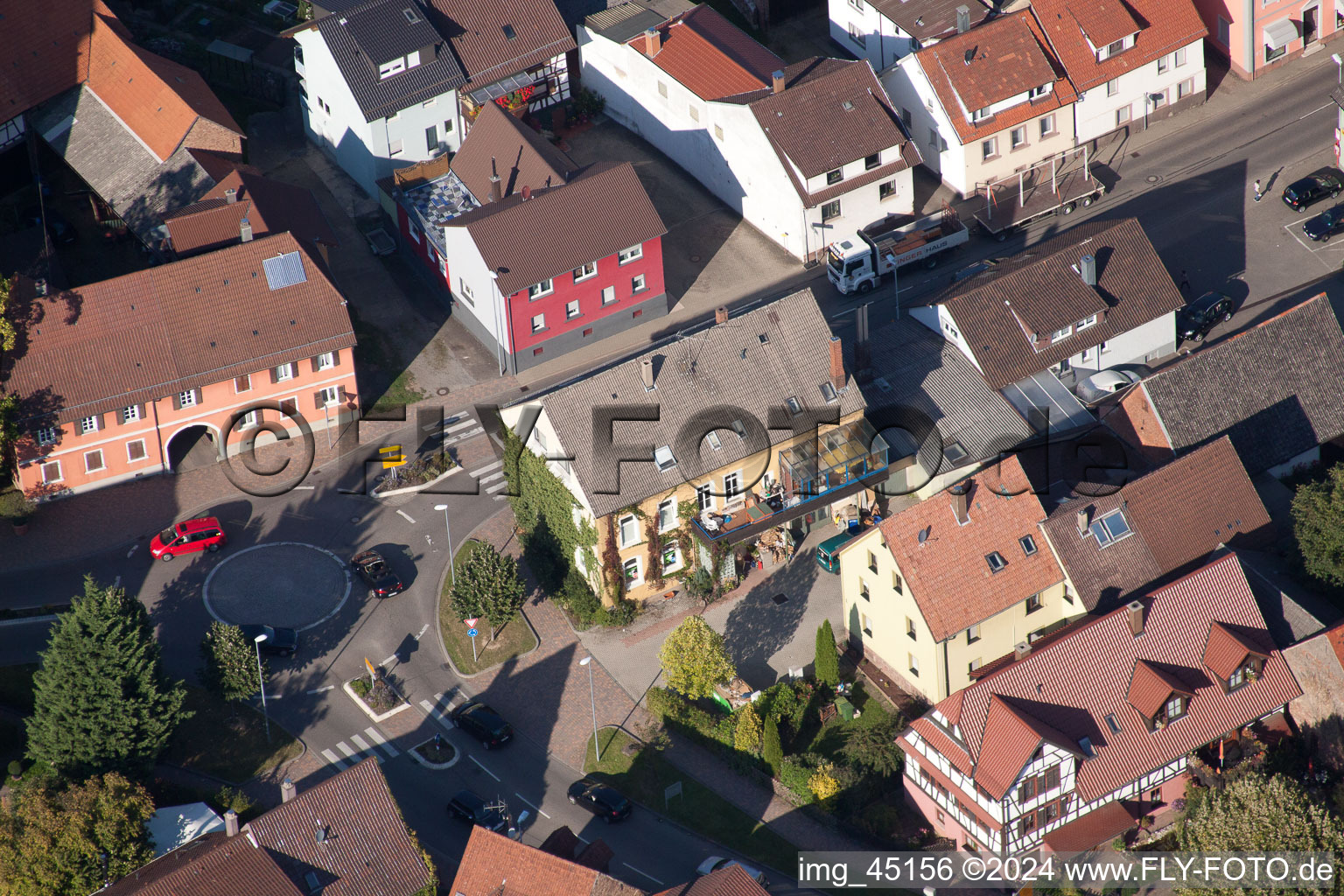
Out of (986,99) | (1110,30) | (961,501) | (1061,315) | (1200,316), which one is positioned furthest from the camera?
(1110,30)

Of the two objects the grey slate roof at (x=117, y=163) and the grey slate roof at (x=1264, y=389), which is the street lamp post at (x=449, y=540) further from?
the grey slate roof at (x=1264, y=389)

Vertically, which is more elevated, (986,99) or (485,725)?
(986,99)

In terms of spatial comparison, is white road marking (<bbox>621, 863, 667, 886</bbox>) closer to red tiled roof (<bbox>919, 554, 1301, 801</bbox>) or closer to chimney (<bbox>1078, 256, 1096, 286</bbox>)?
red tiled roof (<bbox>919, 554, 1301, 801</bbox>)

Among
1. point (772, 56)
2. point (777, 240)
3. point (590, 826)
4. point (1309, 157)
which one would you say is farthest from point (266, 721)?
point (1309, 157)

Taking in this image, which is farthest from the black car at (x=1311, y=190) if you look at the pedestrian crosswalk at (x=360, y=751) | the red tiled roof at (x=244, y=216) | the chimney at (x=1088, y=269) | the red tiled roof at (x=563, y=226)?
the pedestrian crosswalk at (x=360, y=751)

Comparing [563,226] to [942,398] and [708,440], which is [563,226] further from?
[942,398]

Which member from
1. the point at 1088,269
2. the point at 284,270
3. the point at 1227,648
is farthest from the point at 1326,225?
the point at 284,270

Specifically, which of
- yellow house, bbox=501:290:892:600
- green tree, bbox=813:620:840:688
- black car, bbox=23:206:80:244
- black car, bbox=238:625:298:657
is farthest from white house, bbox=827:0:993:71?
black car, bbox=238:625:298:657
